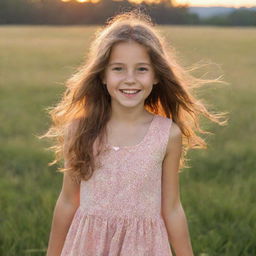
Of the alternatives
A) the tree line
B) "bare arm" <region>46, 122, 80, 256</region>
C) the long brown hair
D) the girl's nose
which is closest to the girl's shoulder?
the long brown hair

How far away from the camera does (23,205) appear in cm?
381

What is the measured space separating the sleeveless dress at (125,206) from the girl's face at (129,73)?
0.17 metres

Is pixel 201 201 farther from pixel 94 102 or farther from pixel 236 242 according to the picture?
pixel 94 102

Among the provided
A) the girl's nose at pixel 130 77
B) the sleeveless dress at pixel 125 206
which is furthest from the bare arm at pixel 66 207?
the girl's nose at pixel 130 77

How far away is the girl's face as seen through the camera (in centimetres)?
223

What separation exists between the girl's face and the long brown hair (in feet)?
0.08

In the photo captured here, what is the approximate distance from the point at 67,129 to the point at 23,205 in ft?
5.19

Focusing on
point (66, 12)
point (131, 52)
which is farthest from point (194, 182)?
point (66, 12)

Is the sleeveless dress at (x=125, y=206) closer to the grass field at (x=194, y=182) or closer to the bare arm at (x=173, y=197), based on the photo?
the bare arm at (x=173, y=197)

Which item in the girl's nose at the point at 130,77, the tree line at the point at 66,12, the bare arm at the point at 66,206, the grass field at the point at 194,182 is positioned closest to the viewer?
the girl's nose at the point at 130,77

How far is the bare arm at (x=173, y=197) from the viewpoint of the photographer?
7.59 feet

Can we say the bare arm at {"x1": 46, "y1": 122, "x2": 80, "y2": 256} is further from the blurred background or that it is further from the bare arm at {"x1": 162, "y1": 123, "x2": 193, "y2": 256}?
the blurred background

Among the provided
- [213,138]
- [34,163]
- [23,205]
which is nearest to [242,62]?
[213,138]

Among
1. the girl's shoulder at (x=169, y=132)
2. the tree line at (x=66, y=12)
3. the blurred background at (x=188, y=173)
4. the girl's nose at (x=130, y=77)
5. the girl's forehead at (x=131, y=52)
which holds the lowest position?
the tree line at (x=66, y=12)
